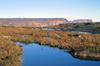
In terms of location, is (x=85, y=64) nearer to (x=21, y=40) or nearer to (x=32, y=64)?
(x=32, y=64)

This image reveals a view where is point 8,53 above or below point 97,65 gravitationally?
above

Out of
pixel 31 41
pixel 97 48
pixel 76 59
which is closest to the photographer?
pixel 76 59

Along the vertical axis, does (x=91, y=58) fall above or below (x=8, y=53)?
below

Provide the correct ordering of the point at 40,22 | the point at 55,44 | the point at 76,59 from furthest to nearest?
the point at 40,22, the point at 55,44, the point at 76,59

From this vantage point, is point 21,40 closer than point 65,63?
No

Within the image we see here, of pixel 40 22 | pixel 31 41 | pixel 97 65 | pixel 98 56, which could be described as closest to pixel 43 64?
pixel 97 65

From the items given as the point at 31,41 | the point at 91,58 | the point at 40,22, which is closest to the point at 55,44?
the point at 31,41

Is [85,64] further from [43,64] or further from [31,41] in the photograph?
[31,41]

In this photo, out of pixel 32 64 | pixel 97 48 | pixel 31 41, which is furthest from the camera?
pixel 31 41

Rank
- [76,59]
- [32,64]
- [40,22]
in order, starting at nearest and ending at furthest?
[32,64]
[76,59]
[40,22]
